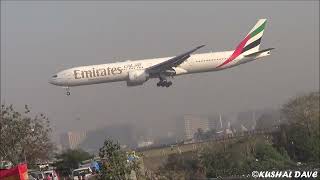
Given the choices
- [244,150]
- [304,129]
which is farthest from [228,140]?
[304,129]

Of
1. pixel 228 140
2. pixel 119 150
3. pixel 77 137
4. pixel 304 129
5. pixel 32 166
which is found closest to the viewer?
pixel 119 150

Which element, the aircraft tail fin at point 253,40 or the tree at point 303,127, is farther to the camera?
the tree at point 303,127

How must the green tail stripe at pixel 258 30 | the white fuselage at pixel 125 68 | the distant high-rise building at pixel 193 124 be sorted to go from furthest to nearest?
the distant high-rise building at pixel 193 124, the green tail stripe at pixel 258 30, the white fuselage at pixel 125 68

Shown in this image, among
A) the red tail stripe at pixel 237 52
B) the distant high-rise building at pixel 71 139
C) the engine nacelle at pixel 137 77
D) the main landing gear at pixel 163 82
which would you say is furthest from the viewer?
the distant high-rise building at pixel 71 139

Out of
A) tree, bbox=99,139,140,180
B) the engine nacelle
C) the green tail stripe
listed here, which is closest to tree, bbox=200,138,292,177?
the engine nacelle

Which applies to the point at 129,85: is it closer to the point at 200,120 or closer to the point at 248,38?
the point at 248,38

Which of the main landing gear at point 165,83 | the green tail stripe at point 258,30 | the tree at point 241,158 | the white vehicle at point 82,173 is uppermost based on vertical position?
the green tail stripe at point 258,30

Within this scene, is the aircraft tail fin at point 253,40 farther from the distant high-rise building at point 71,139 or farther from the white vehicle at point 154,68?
the distant high-rise building at point 71,139

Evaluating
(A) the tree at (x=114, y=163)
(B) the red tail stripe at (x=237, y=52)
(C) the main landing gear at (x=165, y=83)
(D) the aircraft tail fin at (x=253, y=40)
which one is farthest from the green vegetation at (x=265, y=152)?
(A) the tree at (x=114, y=163)
